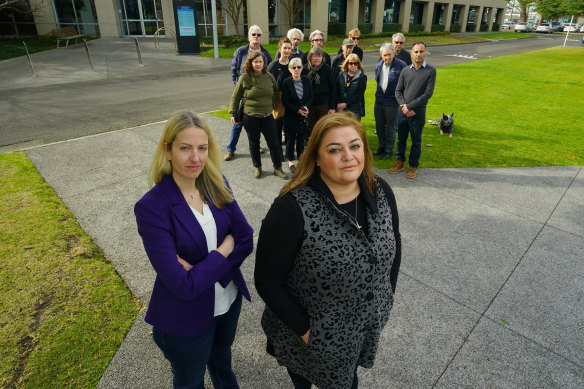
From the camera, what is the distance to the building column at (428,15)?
44166mm

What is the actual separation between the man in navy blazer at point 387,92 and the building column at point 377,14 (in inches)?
1419

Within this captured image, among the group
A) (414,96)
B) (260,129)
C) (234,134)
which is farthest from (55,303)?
(414,96)

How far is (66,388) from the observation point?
2.53m

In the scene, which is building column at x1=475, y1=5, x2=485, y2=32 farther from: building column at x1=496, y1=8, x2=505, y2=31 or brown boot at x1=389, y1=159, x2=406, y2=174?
brown boot at x1=389, y1=159, x2=406, y2=174

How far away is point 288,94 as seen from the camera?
6.01 meters

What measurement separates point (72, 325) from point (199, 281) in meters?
2.05

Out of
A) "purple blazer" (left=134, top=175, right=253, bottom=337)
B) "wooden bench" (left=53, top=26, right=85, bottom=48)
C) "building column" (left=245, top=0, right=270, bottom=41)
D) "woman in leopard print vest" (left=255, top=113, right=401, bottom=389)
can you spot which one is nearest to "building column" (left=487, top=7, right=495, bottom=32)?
"building column" (left=245, top=0, right=270, bottom=41)

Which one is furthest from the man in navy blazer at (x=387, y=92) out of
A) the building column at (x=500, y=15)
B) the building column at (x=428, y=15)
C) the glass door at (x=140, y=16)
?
the building column at (x=500, y=15)

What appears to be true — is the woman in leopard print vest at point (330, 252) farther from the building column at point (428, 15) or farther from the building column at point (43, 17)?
the building column at point (428, 15)

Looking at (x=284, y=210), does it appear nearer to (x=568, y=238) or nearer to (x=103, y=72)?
(x=568, y=238)

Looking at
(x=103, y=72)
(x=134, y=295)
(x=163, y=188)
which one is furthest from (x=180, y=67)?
(x=163, y=188)

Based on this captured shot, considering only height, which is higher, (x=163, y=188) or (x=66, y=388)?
(x=163, y=188)

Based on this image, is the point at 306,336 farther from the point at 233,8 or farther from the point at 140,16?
the point at 140,16

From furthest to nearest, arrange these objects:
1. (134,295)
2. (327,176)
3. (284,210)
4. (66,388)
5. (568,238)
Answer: (568,238), (134,295), (66,388), (327,176), (284,210)
